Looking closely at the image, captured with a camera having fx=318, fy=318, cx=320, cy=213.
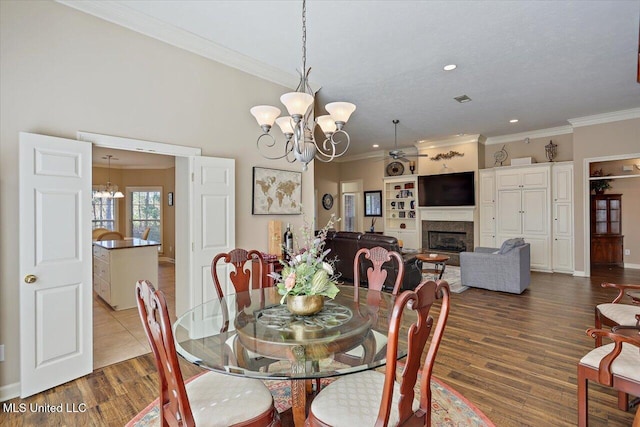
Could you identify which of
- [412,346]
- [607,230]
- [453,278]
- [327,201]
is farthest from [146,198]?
[607,230]

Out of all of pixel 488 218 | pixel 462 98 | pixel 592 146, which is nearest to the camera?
pixel 462 98

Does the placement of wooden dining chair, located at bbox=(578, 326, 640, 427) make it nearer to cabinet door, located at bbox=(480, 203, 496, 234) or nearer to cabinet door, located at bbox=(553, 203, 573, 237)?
cabinet door, located at bbox=(553, 203, 573, 237)

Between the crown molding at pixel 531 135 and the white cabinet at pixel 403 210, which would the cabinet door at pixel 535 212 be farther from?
the white cabinet at pixel 403 210

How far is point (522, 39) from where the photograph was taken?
3.37 m

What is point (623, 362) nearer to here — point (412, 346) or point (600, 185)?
point (412, 346)

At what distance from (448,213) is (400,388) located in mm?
7674

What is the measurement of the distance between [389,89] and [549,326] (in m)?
3.74

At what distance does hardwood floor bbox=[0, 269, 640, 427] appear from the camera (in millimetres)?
2123

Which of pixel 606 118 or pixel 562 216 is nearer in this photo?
pixel 606 118

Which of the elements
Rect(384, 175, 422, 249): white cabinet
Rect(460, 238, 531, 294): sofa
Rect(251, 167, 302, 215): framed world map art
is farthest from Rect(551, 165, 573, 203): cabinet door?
Rect(251, 167, 302, 215): framed world map art

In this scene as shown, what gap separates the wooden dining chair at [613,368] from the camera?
1.68m

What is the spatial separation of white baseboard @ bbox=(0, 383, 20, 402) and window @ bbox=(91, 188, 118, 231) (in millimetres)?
7833

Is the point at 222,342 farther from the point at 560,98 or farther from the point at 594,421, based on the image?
the point at 560,98

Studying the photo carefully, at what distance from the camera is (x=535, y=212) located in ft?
23.4
